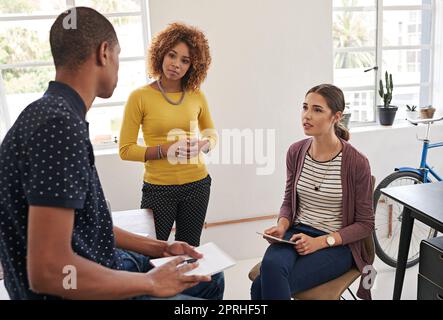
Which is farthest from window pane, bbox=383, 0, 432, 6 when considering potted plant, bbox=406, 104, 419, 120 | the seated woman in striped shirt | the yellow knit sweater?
the yellow knit sweater

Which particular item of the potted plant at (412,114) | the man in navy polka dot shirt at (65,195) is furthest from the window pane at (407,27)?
the man in navy polka dot shirt at (65,195)

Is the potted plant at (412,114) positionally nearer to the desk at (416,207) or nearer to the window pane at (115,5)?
the desk at (416,207)

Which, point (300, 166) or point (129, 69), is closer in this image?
point (300, 166)

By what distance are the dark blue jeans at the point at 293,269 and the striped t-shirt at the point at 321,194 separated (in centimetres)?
15

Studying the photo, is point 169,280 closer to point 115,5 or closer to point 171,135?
point 171,135

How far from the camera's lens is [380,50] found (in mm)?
3455

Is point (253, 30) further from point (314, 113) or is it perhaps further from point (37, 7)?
point (37, 7)

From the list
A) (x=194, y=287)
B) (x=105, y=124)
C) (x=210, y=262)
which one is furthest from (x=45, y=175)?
(x=105, y=124)

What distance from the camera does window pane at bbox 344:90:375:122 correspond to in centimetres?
352

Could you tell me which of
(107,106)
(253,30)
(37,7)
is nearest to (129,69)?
(107,106)

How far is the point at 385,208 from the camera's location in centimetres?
332

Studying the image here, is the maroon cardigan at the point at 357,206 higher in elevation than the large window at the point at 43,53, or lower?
lower

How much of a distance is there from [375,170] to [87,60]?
2.79 meters

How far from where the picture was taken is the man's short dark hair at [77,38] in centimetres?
105
